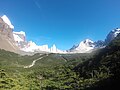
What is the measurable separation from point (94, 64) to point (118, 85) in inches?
3297

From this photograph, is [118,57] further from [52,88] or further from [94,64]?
[52,88]

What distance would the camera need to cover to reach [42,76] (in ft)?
607

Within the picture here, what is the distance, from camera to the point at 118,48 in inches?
6491

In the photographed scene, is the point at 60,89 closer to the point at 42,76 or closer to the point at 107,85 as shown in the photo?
the point at 107,85

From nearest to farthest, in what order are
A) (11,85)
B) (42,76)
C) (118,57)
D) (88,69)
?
(11,85), (118,57), (88,69), (42,76)

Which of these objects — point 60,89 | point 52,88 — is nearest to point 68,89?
point 60,89

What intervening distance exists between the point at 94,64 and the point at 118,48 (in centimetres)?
1759

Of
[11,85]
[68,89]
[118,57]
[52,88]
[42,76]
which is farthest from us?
[42,76]

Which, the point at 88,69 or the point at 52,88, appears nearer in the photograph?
the point at 52,88

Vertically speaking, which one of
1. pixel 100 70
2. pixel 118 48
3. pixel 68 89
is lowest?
pixel 68 89

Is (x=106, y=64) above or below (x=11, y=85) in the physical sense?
above

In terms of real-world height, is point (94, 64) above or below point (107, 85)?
above

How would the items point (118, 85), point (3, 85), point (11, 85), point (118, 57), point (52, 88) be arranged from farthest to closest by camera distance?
1. point (118, 57)
2. point (52, 88)
3. point (11, 85)
4. point (3, 85)
5. point (118, 85)

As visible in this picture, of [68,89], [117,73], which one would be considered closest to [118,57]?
[68,89]
